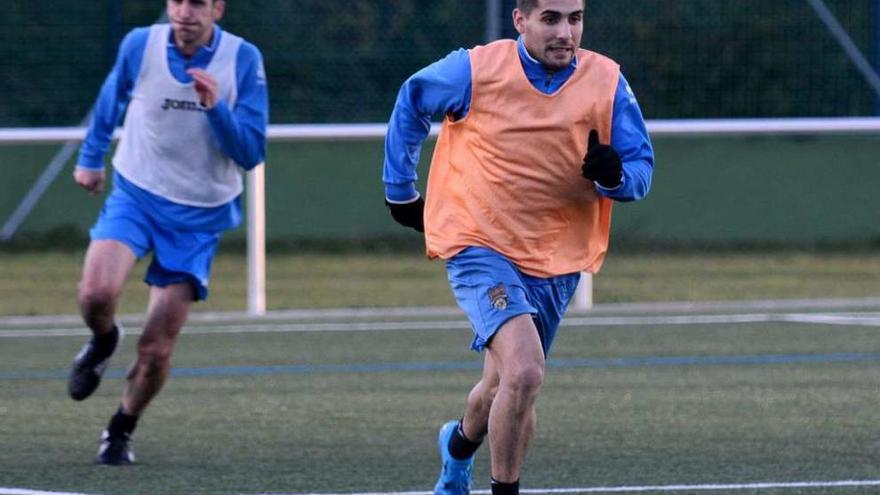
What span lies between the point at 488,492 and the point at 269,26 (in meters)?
11.8

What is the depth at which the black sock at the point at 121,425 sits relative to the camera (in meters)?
7.75

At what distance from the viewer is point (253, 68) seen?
7.95m

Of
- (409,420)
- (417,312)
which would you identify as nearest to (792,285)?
(417,312)

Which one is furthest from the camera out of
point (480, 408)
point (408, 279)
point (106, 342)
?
point (408, 279)

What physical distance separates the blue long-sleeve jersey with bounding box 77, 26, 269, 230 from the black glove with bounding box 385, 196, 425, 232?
1365 millimetres

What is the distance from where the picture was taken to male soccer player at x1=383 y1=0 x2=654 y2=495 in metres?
6.38

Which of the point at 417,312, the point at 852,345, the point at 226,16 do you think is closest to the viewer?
the point at 852,345

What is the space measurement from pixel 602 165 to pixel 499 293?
546 mm

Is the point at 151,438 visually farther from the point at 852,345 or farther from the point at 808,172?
the point at 808,172

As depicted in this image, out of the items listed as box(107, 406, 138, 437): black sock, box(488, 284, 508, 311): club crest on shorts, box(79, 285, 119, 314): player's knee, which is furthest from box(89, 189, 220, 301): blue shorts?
box(488, 284, 508, 311): club crest on shorts

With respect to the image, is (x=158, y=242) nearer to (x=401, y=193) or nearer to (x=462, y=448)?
(x=401, y=193)

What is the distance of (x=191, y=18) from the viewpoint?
7785 millimetres

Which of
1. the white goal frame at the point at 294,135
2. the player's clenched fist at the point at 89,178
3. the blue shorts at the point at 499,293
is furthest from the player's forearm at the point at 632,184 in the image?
the white goal frame at the point at 294,135

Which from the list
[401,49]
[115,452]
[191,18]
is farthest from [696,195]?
[115,452]
